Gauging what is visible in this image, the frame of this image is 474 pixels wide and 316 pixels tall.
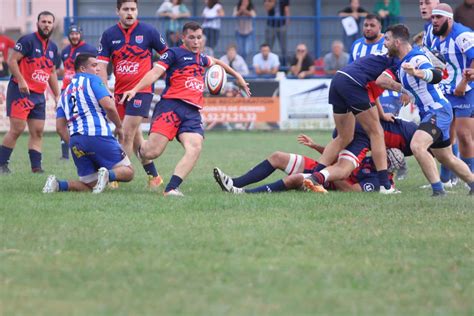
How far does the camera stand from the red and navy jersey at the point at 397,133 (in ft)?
34.7

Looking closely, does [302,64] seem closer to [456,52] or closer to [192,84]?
[456,52]

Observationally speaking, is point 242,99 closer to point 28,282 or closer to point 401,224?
point 401,224

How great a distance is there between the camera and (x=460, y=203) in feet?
29.8

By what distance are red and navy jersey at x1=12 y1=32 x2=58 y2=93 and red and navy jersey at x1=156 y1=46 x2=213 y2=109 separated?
3.78m

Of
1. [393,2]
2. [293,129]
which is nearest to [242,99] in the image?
[293,129]

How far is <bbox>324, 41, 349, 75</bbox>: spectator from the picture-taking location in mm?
23531

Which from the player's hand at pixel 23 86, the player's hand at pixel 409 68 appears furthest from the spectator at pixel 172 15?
the player's hand at pixel 409 68

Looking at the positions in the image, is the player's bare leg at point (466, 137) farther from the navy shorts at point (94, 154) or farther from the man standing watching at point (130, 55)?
the navy shorts at point (94, 154)

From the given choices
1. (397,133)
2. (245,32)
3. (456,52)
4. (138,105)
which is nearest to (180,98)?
(138,105)

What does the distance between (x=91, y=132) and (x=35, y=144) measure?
11.7ft

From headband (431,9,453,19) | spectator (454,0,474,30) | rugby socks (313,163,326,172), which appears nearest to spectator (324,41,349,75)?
spectator (454,0,474,30)

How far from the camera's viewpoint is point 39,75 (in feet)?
43.6

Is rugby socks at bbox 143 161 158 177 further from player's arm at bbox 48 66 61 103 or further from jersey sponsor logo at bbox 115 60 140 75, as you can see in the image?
player's arm at bbox 48 66 61 103

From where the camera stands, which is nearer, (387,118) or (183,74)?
(183,74)
